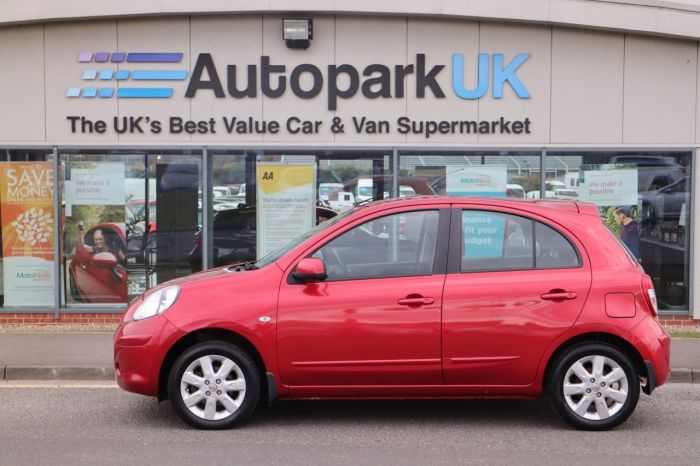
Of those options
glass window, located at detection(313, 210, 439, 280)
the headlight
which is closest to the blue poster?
glass window, located at detection(313, 210, 439, 280)

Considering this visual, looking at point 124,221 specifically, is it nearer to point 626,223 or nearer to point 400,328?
point 400,328

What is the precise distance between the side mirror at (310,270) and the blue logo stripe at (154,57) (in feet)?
18.6

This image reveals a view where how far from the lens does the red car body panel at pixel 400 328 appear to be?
6.36m

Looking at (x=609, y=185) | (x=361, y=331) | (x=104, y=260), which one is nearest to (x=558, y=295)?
(x=361, y=331)

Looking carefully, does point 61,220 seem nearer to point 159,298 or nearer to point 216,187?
point 216,187

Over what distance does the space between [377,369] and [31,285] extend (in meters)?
6.62

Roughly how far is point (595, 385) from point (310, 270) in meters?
2.25

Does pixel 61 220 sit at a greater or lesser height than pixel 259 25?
lesser

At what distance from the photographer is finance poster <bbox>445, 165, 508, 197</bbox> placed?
446 inches

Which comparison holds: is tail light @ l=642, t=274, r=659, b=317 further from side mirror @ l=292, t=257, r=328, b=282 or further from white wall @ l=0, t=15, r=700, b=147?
white wall @ l=0, t=15, r=700, b=147

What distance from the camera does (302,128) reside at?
37.0 ft

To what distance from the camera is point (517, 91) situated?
11227 mm

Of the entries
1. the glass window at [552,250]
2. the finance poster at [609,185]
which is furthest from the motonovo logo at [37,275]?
the glass window at [552,250]

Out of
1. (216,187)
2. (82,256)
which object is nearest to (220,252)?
(216,187)
